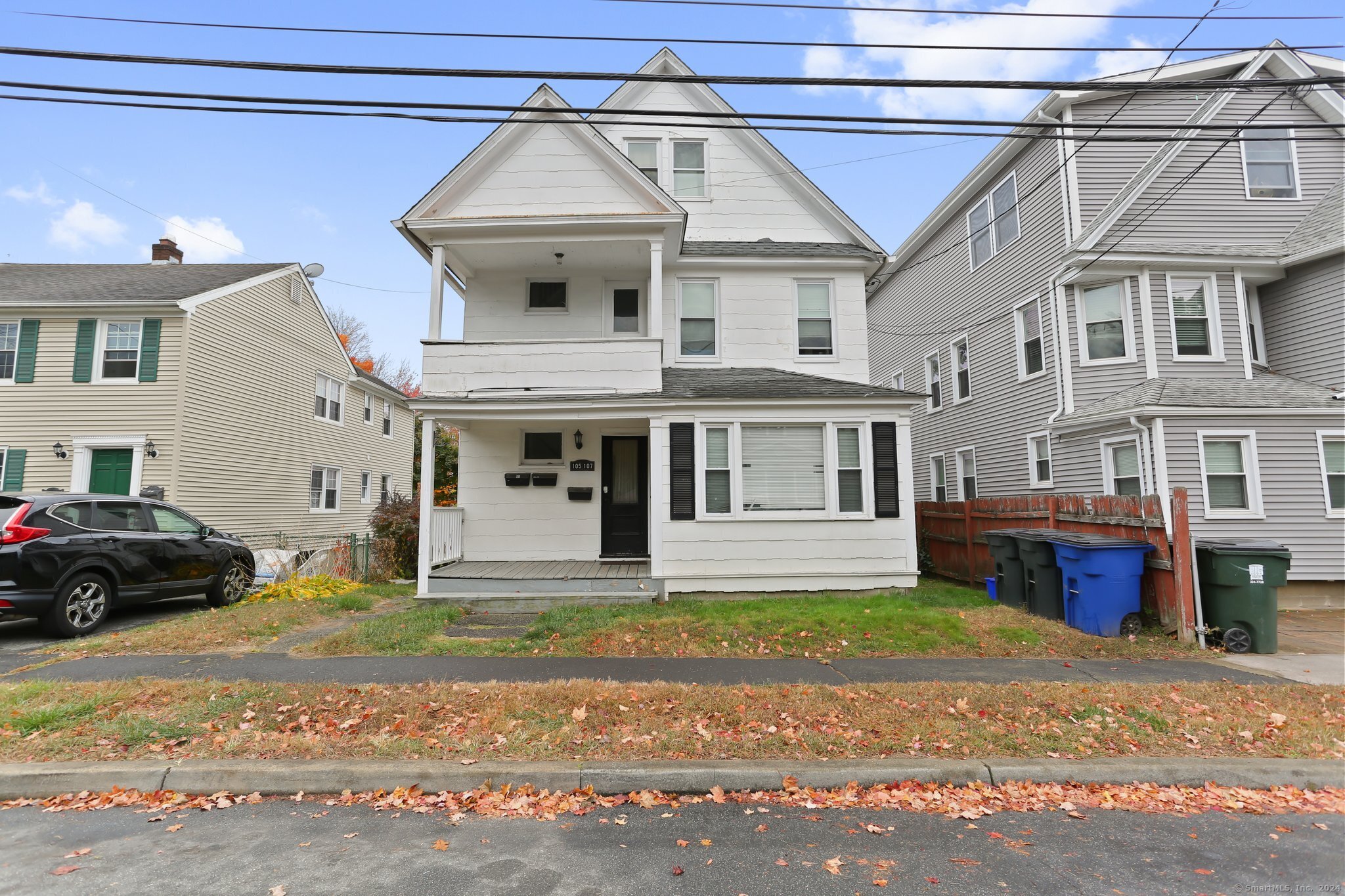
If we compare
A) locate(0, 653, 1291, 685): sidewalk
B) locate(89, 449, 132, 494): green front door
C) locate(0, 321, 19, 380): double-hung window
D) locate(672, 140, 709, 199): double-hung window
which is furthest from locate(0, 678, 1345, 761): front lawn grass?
locate(0, 321, 19, 380): double-hung window

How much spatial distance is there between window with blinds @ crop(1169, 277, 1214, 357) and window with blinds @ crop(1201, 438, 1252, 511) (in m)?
2.00

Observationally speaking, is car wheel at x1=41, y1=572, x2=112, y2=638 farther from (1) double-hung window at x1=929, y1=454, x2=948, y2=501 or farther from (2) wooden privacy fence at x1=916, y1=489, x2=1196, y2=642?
(1) double-hung window at x1=929, y1=454, x2=948, y2=501

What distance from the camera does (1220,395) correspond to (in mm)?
11172

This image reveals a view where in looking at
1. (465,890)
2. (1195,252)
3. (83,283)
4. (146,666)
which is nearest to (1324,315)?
(1195,252)

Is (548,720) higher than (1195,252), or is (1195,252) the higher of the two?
(1195,252)

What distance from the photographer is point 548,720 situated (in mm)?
4750

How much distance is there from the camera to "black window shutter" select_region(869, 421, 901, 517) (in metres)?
10.1

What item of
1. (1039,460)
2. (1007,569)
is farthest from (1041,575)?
(1039,460)

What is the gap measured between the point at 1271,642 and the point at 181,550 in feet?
46.2

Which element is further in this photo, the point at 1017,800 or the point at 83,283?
the point at 83,283

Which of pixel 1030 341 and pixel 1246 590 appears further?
pixel 1030 341

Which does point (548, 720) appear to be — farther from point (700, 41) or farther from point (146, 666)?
point (700, 41)

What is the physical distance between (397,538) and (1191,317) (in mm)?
15769

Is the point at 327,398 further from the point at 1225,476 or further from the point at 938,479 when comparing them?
the point at 1225,476
